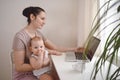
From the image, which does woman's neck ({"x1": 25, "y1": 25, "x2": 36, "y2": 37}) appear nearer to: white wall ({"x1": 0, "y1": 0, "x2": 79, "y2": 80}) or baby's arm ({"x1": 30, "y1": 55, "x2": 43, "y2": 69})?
baby's arm ({"x1": 30, "y1": 55, "x2": 43, "y2": 69})

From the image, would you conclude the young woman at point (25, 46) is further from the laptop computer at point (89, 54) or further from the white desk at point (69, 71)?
the laptop computer at point (89, 54)

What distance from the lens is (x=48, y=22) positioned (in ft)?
9.70

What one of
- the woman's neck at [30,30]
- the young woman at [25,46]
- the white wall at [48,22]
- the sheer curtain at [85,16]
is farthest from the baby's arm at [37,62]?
the white wall at [48,22]

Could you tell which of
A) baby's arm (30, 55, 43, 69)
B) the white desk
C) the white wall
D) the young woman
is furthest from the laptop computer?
the white wall

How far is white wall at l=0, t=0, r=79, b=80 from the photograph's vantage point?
9.48ft

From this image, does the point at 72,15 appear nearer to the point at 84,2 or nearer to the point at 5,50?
the point at 84,2

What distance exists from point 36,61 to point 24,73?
0.20m

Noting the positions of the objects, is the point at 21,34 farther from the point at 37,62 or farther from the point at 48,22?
the point at 48,22

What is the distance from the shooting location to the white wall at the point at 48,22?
2.89 m

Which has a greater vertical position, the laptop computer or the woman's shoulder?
the woman's shoulder

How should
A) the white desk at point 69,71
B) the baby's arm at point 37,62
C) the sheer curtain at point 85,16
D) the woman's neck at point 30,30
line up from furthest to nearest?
the sheer curtain at point 85,16 → the woman's neck at point 30,30 → the baby's arm at point 37,62 → the white desk at point 69,71

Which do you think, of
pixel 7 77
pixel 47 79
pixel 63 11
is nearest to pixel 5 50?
pixel 7 77

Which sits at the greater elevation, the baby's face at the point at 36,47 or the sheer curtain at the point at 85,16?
the sheer curtain at the point at 85,16

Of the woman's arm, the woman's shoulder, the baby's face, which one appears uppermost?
the woman's shoulder
